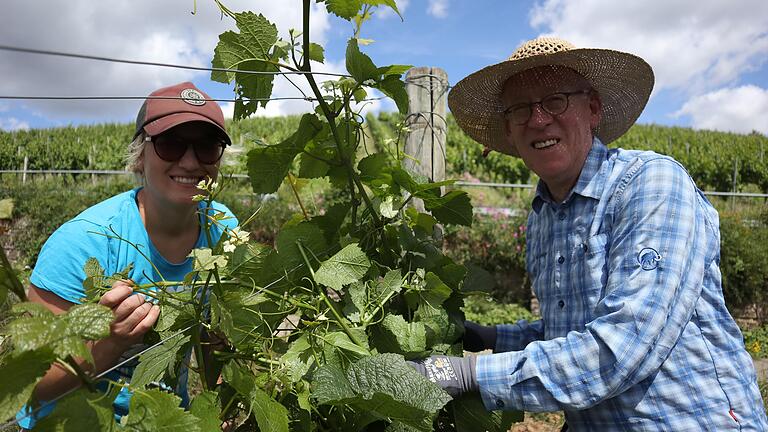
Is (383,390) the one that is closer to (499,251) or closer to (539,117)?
(539,117)

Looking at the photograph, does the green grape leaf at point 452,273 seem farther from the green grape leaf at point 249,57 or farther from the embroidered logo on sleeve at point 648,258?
the green grape leaf at point 249,57

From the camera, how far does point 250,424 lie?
1163mm

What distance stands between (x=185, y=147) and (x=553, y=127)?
109 centimetres

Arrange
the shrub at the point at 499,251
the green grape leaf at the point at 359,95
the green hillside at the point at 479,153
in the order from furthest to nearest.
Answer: the green hillside at the point at 479,153 → the shrub at the point at 499,251 → the green grape leaf at the point at 359,95

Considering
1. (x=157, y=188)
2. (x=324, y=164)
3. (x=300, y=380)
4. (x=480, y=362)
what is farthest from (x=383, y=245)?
(x=157, y=188)

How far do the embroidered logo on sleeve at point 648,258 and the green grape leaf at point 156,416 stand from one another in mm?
985

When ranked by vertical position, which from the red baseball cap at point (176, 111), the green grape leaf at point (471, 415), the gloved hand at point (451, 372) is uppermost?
the red baseball cap at point (176, 111)

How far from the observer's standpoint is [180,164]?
5.57 feet

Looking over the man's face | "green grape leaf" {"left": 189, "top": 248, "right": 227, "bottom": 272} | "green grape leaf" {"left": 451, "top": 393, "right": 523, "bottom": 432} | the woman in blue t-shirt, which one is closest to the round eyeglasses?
the man's face

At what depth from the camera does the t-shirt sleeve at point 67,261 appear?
1531mm

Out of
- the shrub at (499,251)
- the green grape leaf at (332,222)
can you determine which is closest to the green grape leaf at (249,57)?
the green grape leaf at (332,222)

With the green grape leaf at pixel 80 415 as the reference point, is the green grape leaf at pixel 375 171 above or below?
above

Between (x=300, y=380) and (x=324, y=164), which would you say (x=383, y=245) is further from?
(x=300, y=380)

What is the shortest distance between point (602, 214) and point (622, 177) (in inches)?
4.2
